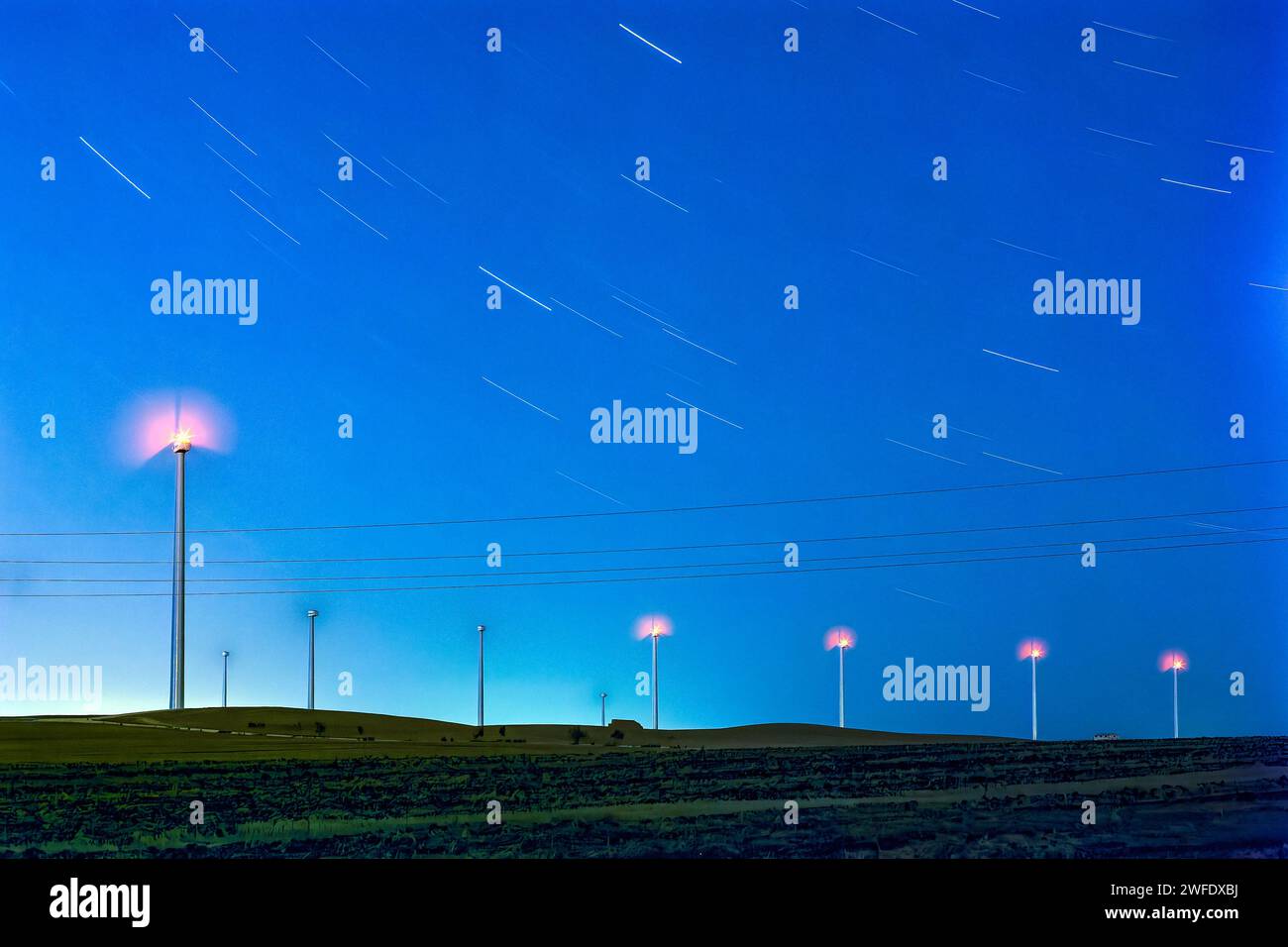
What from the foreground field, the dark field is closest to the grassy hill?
the foreground field

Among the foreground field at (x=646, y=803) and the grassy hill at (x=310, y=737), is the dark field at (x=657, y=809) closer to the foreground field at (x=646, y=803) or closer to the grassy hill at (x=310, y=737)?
the foreground field at (x=646, y=803)

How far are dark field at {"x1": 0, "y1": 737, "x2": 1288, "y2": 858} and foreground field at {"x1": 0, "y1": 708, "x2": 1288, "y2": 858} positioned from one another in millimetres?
52

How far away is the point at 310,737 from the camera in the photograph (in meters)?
48.9

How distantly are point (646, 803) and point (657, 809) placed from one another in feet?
3.07

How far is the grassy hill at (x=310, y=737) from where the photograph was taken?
36.8 meters

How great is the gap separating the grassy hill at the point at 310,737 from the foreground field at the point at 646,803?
2.09ft

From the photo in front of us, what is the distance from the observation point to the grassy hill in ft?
121

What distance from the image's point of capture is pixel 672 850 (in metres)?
16.3
